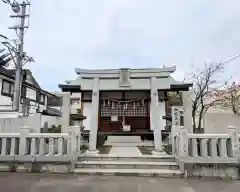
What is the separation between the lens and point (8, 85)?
1445 cm

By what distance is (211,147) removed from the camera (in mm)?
5309

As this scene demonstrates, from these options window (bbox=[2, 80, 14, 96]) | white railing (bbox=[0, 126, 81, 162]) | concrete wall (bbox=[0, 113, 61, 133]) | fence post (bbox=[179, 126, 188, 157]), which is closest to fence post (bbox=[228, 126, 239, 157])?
fence post (bbox=[179, 126, 188, 157])

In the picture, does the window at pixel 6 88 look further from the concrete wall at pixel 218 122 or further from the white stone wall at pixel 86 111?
the concrete wall at pixel 218 122

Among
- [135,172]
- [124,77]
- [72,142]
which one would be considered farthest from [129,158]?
[124,77]

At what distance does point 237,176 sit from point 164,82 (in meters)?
3.70

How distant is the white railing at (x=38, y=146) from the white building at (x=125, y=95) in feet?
3.48

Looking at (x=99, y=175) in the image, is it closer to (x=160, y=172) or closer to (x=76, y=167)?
(x=76, y=167)

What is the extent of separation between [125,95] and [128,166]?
12.2ft

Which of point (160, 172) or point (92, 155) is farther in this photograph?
point (92, 155)

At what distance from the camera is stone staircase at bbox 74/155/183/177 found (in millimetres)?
5252

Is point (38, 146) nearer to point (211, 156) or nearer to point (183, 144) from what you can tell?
point (183, 144)

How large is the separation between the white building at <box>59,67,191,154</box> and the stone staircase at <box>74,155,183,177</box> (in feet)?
1.84

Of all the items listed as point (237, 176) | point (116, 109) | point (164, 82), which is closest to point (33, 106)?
point (116, 109)

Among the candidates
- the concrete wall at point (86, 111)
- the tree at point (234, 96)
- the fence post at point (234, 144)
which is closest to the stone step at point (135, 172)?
the fence post at point (234, 144)
